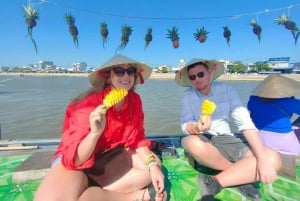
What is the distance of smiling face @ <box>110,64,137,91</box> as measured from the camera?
2.03 m

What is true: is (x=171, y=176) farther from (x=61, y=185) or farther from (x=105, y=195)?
(x=61, y=185)

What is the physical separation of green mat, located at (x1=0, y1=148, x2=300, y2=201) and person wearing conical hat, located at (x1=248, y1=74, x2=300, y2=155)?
1.15 feet

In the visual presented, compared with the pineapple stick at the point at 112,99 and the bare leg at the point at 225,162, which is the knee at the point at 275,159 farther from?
the pineapple stick at the point at 112,99

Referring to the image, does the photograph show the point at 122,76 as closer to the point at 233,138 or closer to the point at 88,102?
the point at 88,102

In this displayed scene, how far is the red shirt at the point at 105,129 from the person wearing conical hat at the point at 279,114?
1.13 metres

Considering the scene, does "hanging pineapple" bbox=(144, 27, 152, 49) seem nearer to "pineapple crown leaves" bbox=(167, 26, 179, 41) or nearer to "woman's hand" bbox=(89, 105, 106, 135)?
"pineapple crown leaves" bbox=(167, 26, 179, 41)

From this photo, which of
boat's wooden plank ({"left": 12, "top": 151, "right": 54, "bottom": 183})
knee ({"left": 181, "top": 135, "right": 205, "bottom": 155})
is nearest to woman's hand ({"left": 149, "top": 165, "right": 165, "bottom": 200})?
knee ({"left": 181, "top": 135, "right": 205, "bottom": 155})

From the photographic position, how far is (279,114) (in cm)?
238

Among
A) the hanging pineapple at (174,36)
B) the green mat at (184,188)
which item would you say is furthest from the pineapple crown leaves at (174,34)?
the green mat at (184,188)

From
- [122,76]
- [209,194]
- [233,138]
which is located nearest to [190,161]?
[233,138]

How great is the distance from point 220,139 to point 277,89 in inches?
27.1

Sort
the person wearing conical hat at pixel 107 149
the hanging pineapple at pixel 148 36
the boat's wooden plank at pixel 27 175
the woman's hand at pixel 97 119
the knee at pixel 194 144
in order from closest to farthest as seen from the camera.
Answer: the woman's hand at pixel 97 119 < the person wearing conical hat at pixel 107 149 < the knee at pixel 194 144 < the boat's wooden plank at pixel 27 175 < the hanging pineapple at pixel 148 36

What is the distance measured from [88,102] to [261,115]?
1.62m

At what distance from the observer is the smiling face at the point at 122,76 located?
6.65 ft
